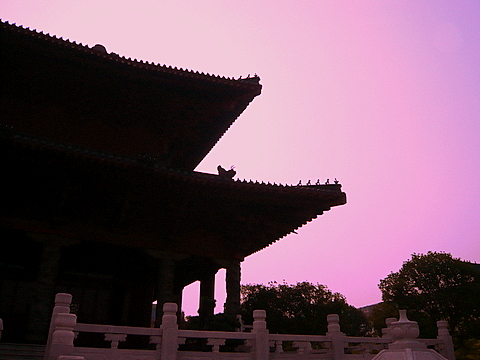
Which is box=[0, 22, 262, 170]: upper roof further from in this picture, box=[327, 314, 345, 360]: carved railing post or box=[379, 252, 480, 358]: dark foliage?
box=[379, 252, 480, 358]: dark foliage

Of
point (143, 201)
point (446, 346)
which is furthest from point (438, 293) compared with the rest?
point (143, 201)

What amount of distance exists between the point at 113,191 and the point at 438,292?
30241 mm

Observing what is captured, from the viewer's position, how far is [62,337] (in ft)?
19.1

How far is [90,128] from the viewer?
38.3 ft

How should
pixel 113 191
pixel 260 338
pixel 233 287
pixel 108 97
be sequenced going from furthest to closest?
pixel 108 97
pixel 233 287
pixel 113 191
pixel 260 338

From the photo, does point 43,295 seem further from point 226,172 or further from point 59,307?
point 226,172

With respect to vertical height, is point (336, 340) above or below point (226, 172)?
below

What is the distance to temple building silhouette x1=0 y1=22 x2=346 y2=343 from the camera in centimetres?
893

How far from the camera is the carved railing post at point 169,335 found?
6.85 metres

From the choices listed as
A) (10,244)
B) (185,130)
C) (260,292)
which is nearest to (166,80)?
Result: (185,130)

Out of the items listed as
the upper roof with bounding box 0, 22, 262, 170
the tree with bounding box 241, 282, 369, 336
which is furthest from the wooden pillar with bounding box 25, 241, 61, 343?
the tree with bounding box 241, 282, 369, 336

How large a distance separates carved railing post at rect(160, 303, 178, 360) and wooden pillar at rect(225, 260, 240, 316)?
323 cm

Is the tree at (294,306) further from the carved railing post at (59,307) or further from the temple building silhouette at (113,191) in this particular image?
the carved railing post at (59,307)

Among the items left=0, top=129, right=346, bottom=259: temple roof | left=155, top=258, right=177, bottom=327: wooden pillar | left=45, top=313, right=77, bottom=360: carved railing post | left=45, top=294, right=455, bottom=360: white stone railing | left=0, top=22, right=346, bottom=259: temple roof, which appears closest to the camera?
left=45, top=313, right=77, bottom=360: carved railing post
